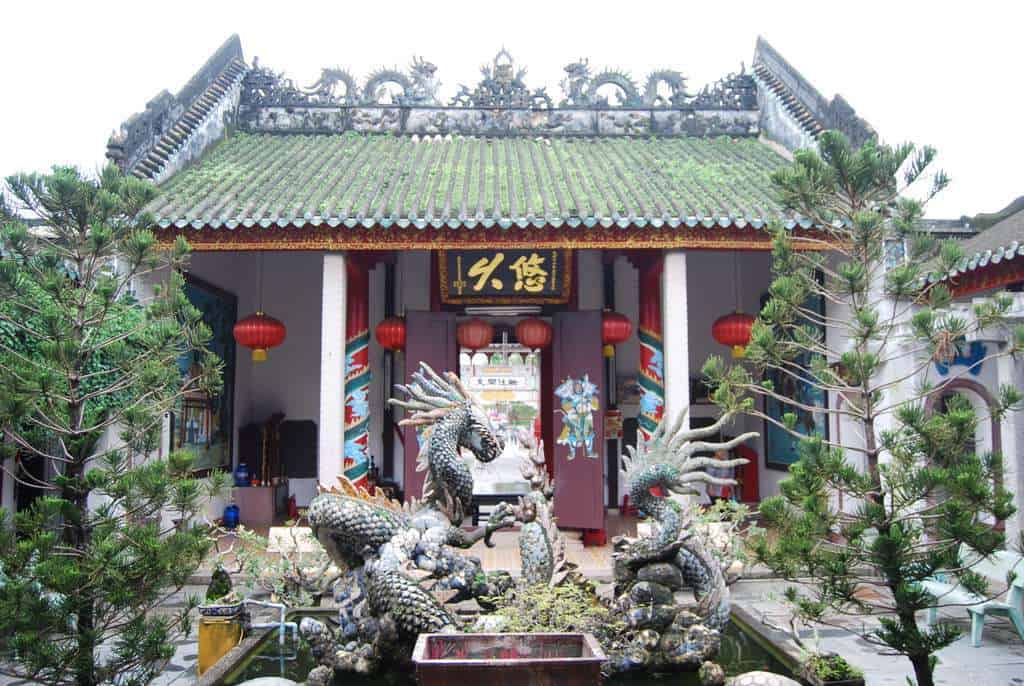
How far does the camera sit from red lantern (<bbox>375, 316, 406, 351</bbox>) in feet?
27.9

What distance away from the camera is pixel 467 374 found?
34.2ft

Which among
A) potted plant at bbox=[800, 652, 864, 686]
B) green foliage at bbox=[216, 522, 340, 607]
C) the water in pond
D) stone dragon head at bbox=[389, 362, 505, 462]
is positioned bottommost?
the water in pond

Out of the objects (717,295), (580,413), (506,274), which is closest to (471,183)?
(506,274)

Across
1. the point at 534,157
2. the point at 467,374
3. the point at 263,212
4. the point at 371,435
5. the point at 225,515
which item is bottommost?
the point at 225,515

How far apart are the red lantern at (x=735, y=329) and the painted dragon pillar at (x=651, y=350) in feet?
2.74

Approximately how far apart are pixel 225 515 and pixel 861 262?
321 inches

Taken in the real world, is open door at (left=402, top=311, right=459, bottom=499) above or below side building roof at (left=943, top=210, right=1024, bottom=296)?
below

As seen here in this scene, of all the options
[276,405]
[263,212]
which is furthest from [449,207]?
[276,405]

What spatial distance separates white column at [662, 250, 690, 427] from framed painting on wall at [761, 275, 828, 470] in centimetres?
174

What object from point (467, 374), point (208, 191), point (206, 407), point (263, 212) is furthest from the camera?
point (467, 374)

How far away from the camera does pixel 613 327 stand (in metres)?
8.33

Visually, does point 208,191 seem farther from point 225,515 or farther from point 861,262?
point 861,262

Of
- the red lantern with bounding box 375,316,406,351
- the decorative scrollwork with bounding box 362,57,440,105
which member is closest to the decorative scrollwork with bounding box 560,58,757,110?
the decorative scrollwork with bounding box 362,57,440,105

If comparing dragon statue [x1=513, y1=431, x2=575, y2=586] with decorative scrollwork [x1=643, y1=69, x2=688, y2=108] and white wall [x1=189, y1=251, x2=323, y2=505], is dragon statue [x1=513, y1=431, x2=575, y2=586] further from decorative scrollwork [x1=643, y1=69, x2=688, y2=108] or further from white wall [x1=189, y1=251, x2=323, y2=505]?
decorative scrollwork [x1=643, y1=69, x2=688, y2=108]
